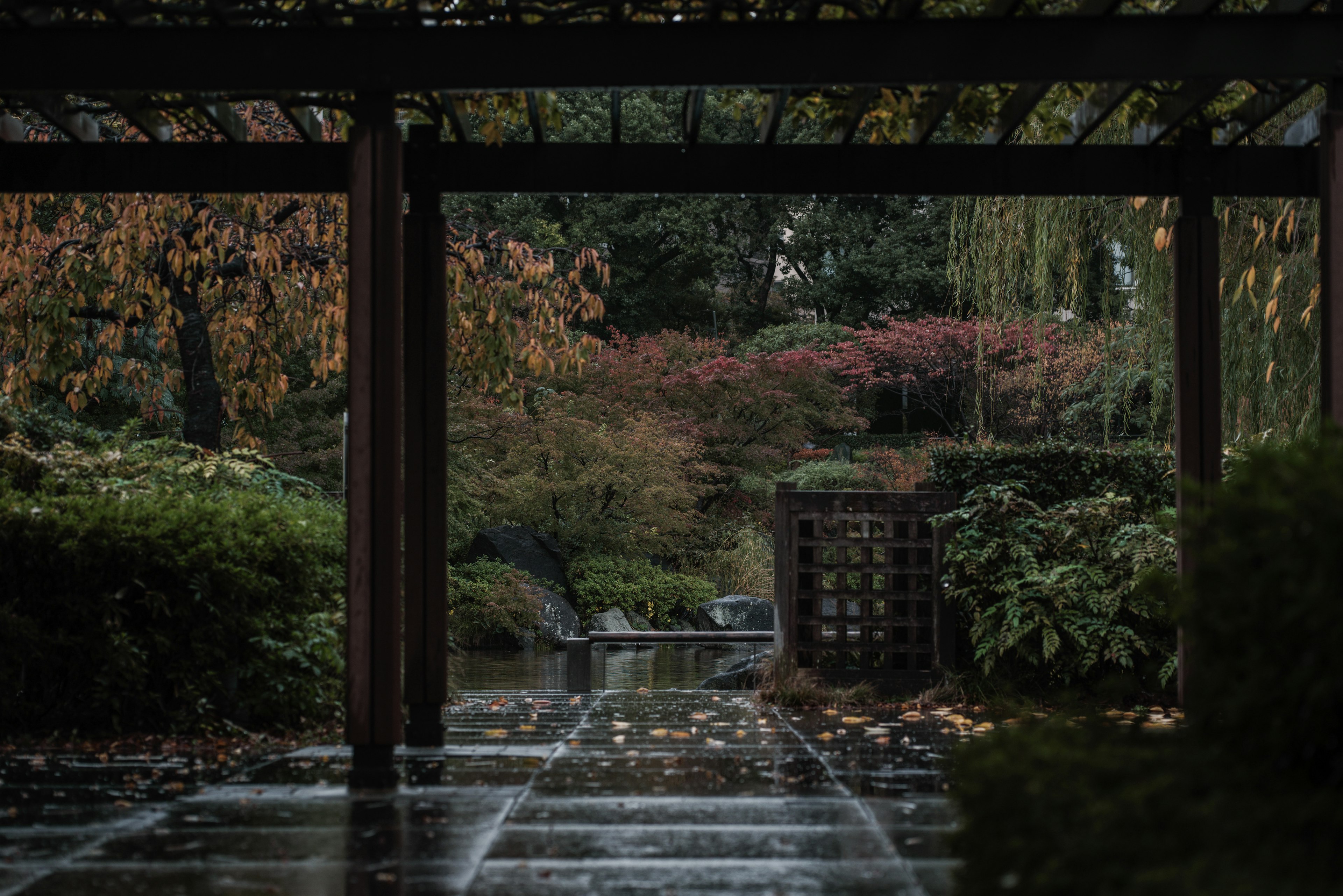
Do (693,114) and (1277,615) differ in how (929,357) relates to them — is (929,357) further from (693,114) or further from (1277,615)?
(1277,615)

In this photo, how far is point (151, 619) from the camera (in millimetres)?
5402

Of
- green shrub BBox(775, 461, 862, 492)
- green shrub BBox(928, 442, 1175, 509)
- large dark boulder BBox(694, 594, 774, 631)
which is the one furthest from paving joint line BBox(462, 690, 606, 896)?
green shrub BBox(775, 461, 862, 492)

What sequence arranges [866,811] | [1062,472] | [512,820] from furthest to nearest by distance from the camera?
[1062,472] < [866,811] < [512,820]

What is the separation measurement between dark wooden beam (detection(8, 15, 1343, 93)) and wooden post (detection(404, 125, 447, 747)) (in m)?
1.00

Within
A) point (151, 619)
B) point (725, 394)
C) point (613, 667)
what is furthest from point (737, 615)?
point (151, 619)

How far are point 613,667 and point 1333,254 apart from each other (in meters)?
9.81

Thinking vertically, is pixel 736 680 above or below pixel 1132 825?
below

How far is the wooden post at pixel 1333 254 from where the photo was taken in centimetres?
423

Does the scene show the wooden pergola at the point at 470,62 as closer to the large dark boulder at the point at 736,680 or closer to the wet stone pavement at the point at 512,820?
the wet stone pavement at the point at 512,820

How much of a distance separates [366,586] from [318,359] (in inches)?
234

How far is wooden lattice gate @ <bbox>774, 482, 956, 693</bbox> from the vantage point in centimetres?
716

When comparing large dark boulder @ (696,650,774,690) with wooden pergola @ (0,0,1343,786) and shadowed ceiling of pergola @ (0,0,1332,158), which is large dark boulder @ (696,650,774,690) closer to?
shadowed ceiling of pergola @ (0,0,1332,158)

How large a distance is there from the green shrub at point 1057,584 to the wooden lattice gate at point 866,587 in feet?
0.62

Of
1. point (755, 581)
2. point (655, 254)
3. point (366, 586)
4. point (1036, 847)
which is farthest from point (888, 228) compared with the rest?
point (1036, 847)
